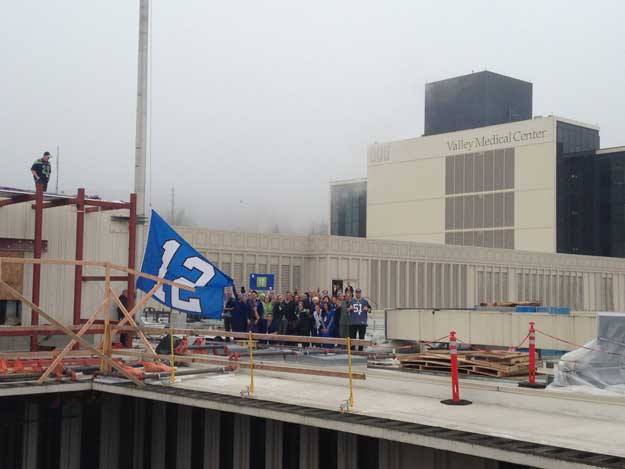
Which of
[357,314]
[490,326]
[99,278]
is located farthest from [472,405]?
[490,326]

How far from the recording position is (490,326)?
2622 centimetres

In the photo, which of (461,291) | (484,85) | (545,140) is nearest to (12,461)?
(461,291)

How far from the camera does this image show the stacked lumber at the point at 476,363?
14242 mm

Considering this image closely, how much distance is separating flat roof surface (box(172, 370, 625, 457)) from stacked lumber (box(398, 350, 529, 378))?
1027 millimetres

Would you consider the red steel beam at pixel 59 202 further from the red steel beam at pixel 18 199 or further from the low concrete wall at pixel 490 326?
the low concrete wall at pixel 490 326

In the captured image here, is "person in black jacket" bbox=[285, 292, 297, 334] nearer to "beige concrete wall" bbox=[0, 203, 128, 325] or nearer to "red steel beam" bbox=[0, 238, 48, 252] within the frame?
"beige concrete wall" bbox=[0, 203, 128, 325]

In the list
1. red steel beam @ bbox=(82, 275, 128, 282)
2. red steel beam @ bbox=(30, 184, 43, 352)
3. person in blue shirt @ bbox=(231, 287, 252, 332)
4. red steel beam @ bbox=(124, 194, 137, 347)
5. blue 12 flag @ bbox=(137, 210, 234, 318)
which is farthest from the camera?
person in blue shirt @ bbox=(231, 287, 252, 332)

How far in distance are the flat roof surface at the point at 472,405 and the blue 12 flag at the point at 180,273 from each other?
168 cm

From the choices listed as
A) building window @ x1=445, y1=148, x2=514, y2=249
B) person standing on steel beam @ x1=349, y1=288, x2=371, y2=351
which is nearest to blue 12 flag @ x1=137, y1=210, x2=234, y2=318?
person standing on steel beam @ x1=349, y1=288, x2=371, y2=351

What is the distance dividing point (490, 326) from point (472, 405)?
50.0 ft

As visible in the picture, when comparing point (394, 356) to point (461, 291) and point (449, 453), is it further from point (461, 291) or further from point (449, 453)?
point (461, 291)

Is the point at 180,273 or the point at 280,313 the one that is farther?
the point at 280,313

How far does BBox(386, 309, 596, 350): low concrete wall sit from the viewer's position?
76.3 ft

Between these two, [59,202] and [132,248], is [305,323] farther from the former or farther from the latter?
[59,202]
